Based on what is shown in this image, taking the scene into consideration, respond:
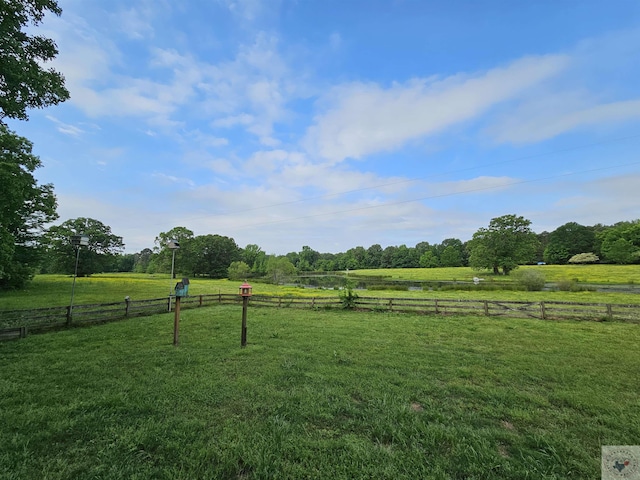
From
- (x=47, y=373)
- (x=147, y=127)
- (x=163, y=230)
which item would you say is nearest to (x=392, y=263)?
(x=163, y=230)

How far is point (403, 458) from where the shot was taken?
8.54 feet

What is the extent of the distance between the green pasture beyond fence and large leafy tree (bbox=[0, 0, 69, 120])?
623 centimetres

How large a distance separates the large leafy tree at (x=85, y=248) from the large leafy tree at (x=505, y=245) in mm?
53839

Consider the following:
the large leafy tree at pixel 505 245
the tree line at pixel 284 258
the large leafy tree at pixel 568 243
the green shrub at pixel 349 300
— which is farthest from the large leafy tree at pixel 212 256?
the large leafy tree at pixel 568 243

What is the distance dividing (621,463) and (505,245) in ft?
152

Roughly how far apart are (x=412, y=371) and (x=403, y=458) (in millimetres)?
2759

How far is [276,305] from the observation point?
16.1 meters

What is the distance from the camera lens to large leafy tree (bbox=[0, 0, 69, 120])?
15.2 ft

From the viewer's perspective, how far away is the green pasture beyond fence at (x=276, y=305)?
819cm

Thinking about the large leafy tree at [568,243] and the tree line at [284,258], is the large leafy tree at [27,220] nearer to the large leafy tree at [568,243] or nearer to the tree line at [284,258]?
the tree line at [284,258]

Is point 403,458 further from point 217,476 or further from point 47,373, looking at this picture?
point 47,373

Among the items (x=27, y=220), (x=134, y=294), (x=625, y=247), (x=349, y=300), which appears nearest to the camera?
(x=349, y=300)

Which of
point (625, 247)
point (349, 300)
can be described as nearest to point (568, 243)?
point (625, 247)

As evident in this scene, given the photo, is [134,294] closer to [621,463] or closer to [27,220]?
[27,220]
